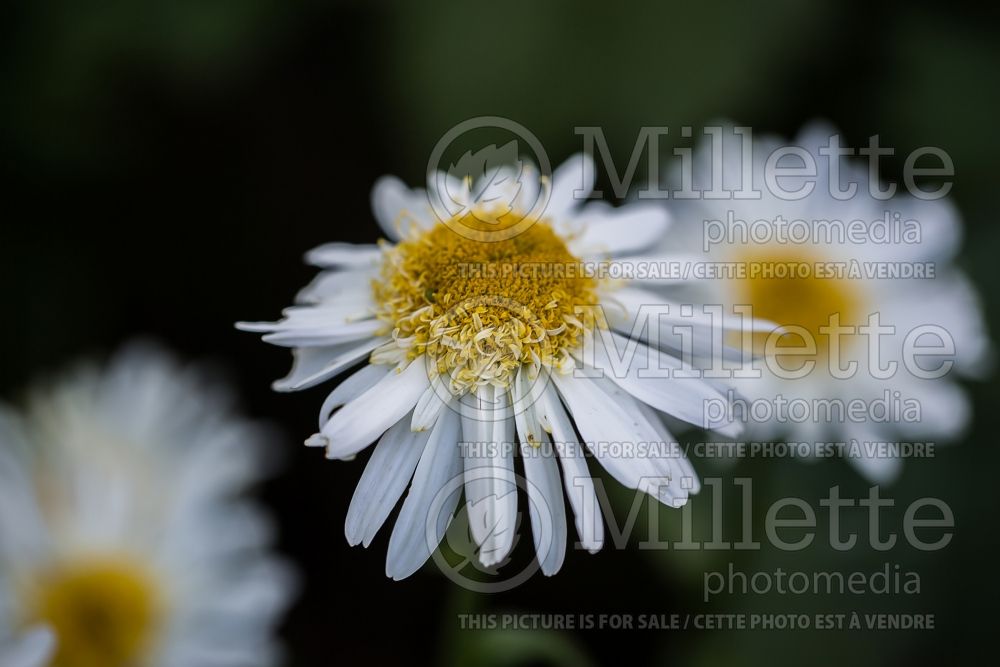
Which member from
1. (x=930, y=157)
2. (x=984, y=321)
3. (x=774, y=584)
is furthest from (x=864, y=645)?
(x=930, y=157)

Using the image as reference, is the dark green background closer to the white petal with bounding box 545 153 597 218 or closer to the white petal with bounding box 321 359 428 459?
the white petal with bounding box 545 153 597 218

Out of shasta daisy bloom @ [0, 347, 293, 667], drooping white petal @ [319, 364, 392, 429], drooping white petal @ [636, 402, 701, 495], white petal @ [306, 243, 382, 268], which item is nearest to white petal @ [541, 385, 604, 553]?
drooping white petal @ [636, 402, 701, 495]

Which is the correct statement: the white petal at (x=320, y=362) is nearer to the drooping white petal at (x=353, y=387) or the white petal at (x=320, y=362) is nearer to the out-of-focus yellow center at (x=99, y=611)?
the drooping white petal at (x=353, y=387)

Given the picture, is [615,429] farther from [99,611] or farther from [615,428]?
[99,611]

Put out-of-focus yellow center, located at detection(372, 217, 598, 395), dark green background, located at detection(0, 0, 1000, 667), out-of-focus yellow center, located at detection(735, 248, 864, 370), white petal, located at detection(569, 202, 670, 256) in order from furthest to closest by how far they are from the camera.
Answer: dark green background, located at detection(0, 0, 1000, 667)
out-of-focus yellow center, located at detection(735, 248, 864, 370)
white petal, located at detection(569, 202, 670, 256)
out-of-focus yellow center, located at detection(372, 217, 598, 395)

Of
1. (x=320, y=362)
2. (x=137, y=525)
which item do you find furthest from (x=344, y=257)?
(x=137, y=525)

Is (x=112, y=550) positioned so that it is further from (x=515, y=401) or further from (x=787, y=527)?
(x=787, y=527)

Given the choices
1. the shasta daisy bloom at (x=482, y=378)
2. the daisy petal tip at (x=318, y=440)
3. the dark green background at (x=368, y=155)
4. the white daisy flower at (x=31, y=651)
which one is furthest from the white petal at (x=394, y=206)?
the dark green background at (x=368, y=155)

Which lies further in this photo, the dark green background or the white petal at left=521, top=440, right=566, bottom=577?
the dark green background
